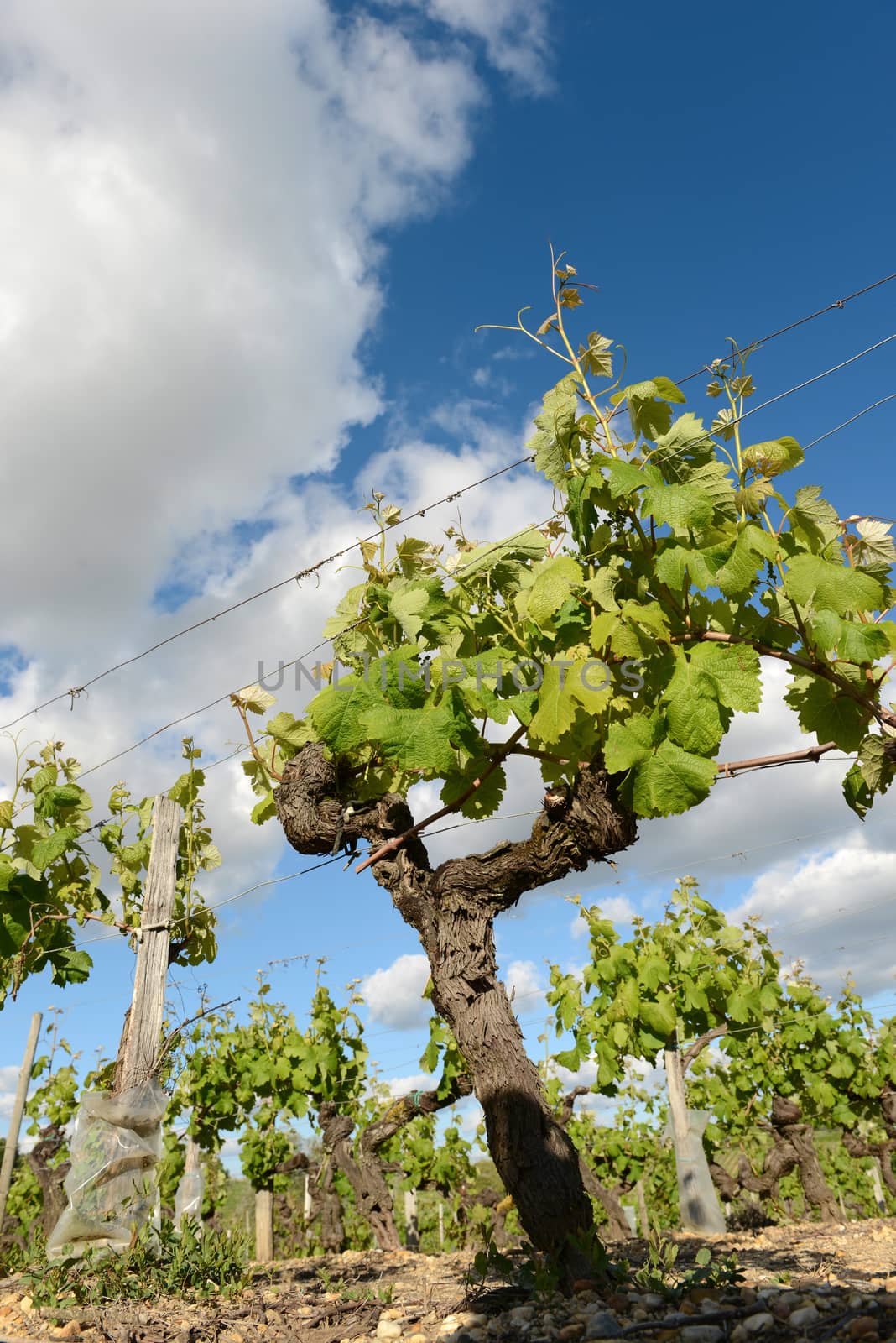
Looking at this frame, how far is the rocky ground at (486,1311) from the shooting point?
9.02ft

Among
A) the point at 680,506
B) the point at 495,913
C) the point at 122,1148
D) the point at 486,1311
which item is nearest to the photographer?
the point at 680,506

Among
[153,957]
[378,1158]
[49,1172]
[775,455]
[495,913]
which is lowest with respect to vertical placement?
[378,1158]

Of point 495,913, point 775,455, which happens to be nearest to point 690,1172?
point 495,913

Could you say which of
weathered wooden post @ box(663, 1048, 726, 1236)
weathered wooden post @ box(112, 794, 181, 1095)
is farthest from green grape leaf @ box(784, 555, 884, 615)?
weathered wooden post @ box(663, 1048, 726, 1236)

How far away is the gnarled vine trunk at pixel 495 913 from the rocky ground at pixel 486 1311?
1.21 feet

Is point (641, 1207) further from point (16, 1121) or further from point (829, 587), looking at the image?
point (829, 587)

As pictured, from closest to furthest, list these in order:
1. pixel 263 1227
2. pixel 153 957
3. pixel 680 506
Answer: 1. pixel 680 506
2. pixel 153 957
3. pixel 263 1227

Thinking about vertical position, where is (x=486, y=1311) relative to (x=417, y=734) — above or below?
below

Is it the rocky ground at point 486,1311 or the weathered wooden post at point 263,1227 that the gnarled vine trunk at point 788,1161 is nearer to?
the weathered wooden post at point 263,1227

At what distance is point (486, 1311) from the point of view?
3.36 metres

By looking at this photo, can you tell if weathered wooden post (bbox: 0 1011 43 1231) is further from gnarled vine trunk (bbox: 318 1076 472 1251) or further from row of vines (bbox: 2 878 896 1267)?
gnarled vine trunk (bbox: 318 1076 472 1251)

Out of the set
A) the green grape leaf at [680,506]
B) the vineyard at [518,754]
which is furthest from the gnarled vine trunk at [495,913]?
the green grape leaf at [680,506]

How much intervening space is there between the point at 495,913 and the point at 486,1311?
1.46 meters

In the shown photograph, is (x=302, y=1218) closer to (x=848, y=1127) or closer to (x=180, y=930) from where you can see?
(x=848, y=1127)
